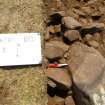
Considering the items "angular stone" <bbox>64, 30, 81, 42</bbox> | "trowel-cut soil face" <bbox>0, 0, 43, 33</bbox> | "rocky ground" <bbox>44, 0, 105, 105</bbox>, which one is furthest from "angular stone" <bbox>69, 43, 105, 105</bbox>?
"trowel-cut soil face" <bbox>0, 0, 43, 33</bbox>

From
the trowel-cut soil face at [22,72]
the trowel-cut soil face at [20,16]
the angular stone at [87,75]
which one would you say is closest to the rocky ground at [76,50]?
the angular stone at [87,75]

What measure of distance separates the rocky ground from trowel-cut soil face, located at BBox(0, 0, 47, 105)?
0.57ft

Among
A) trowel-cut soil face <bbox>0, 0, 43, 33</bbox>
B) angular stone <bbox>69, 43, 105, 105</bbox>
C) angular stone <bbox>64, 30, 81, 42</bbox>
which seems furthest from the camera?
angular stone <bbox>64, 30, 81, 42</bbox>

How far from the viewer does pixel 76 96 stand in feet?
11.4

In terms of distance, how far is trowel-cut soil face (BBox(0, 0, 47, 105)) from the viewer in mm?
3346

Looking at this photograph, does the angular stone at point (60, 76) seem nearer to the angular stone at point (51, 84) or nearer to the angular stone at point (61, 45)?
the angular stone at point (51, 84)

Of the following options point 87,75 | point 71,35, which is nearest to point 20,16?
point 71,35

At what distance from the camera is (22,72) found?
3359mm

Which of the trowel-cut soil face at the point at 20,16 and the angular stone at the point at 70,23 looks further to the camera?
the angular stone at the point at 70,23

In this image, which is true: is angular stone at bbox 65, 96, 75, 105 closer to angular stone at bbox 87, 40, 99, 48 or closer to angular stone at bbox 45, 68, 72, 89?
angular stone at bbox 45, 68, 72, 89

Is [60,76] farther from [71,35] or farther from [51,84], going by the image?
[71,35]

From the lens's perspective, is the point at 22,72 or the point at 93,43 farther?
the point at 93,43

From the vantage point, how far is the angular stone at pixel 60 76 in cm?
351

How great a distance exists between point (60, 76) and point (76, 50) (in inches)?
13.4
